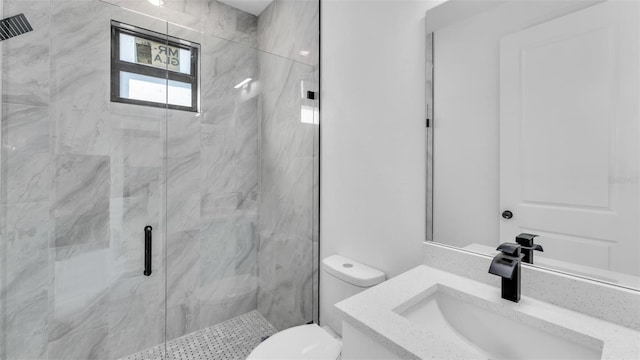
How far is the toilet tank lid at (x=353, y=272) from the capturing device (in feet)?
4.26

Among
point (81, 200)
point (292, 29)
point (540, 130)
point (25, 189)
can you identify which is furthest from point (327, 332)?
point (292, 29)

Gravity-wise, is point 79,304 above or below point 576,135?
below

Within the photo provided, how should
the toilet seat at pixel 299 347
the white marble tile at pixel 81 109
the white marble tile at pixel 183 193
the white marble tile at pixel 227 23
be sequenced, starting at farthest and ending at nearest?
the white marble tile at pixel 227 23
the white marble tile at pixel 183 193
the white marble tile at pixel 81 109
the toilet seat at pixel 299 347

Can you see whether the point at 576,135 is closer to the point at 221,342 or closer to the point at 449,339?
the point at 449,339

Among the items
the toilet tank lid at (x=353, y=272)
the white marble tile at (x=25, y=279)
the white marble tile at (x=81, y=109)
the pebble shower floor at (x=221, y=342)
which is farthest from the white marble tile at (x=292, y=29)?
the pebble shower floor at (x=221, y=342)

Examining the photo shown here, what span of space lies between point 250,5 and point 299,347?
2502 millimetres

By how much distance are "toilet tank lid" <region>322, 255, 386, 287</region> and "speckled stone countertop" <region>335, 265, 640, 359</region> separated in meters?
0.32

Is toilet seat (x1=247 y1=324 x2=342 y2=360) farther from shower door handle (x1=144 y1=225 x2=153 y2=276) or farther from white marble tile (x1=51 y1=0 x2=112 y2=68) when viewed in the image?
white marble tile (x1=51 y1=0 x2=112 y2=68)

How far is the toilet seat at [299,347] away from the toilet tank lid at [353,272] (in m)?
0.28

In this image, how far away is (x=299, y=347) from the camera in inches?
46.3

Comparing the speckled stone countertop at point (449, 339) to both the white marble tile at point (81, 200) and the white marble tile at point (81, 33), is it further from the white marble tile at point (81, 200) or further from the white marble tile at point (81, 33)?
the white marble tile at point (81, 33)

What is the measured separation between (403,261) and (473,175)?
19.8 inches

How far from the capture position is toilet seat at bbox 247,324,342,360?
44.3 inches

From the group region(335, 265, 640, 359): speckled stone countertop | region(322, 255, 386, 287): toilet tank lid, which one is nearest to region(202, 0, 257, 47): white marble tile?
region(322, 255, 386, 287): toilet tank lid
